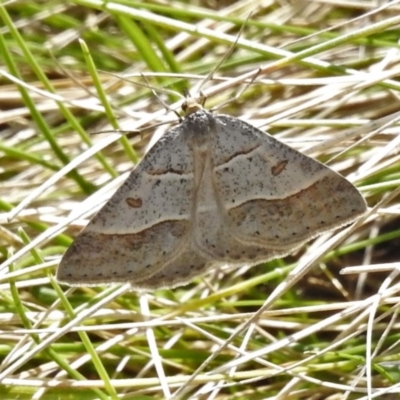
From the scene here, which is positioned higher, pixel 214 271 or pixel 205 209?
pixel 205 209

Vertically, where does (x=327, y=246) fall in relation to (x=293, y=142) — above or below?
below

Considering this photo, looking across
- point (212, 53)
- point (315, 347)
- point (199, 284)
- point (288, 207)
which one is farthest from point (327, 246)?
point (212, 53)

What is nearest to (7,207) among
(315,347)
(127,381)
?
(127,381)

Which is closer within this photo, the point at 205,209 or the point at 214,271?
the point at 205,209

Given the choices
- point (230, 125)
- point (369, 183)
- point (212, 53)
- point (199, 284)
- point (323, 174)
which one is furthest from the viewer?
point (212, 53)

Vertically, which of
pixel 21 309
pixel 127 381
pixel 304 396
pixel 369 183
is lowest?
pixel 304 396

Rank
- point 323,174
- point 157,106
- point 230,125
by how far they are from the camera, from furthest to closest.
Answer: point 157,106, point 230,125, point 323,174

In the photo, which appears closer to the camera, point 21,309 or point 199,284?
point 21,309

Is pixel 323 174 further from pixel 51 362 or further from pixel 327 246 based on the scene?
pixel 51 362
